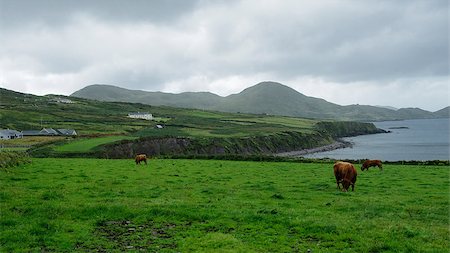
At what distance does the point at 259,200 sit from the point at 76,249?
37.1 ft

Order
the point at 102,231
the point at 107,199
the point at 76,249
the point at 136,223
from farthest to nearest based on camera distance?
the point at 107,199 → the point at 136,223 → the point at 102,231 → the point at 76,249

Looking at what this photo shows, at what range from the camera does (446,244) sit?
13.7 m

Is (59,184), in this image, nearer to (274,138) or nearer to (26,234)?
(26,234)

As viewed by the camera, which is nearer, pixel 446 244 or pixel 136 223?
pixel 446 244

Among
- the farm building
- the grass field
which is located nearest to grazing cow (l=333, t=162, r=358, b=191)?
the grass field

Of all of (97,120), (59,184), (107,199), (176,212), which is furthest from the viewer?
(97,120)

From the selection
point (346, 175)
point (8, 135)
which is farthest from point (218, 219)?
point (8, 135)

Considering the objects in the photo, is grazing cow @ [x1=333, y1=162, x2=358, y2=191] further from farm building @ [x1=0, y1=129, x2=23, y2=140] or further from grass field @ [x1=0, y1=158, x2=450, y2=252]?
farm building @ [x1=0, y1=129, x2=23, y2=140]

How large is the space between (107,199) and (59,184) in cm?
770

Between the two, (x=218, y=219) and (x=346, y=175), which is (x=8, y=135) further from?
(x=218, y=219)

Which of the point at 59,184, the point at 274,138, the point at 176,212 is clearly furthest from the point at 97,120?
the point at 176,212

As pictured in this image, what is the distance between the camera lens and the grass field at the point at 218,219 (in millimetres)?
13750

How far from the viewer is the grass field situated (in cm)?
1375

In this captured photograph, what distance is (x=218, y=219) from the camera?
56.2 ft
